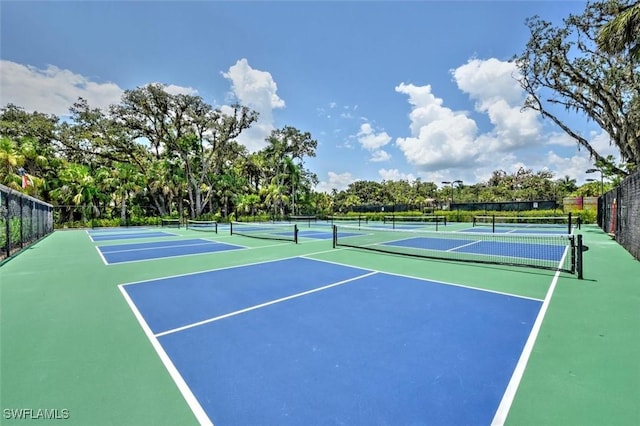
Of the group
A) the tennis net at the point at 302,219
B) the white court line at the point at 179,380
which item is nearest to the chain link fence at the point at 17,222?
the white court line at the point at 179,380

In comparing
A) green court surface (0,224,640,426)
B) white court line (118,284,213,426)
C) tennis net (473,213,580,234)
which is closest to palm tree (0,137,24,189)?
green court surface (0,224,640,426)

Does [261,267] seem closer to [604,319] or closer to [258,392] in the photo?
[258,392]

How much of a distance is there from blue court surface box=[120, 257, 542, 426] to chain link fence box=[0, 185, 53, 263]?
6860 millimetres

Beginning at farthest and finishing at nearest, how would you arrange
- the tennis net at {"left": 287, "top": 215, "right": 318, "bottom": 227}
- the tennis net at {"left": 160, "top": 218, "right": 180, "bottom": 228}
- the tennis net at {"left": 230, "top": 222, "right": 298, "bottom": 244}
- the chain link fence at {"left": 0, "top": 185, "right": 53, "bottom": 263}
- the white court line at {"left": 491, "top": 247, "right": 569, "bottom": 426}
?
the tennis net at {"left": 287, "top": 215, "right": 318, "bottom": 227}, the tennis net at {"left": 160, "top": 218, "right": 180, "bottom": 228}, the tennis net at {"left": 230, "top": 222, "right": 298, "bottom": 244}, the chain link fence at {"left": 0, "top": 185, "right": 53, "bottom": 263}, the white court line at {"left": 491, "top": 247, "right": 569, "bottom": 426}

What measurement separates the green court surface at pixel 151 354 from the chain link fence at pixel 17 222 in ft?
11.6

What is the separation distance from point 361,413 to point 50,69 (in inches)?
1234

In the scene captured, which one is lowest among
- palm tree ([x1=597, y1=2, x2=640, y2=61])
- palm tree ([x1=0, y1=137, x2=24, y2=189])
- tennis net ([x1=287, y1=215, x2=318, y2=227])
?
tennis net ([x1=287, y1=215, x2=318, y2=227])

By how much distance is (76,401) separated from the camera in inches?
94.8

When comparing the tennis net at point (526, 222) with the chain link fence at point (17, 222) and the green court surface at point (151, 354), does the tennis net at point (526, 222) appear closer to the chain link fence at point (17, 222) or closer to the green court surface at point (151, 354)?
the green court surface at point (151, 354)

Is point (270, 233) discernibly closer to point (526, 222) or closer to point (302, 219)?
point (302, 219)

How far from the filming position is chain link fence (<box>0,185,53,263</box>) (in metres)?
9.31

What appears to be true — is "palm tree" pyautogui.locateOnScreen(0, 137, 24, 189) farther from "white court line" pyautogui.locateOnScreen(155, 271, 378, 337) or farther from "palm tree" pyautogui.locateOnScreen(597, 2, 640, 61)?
"palm tree" pyautogui.locateOnScreen(597, 2, 640, 61)

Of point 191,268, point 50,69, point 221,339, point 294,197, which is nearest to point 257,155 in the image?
point 294,197

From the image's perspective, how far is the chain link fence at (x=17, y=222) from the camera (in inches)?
366
